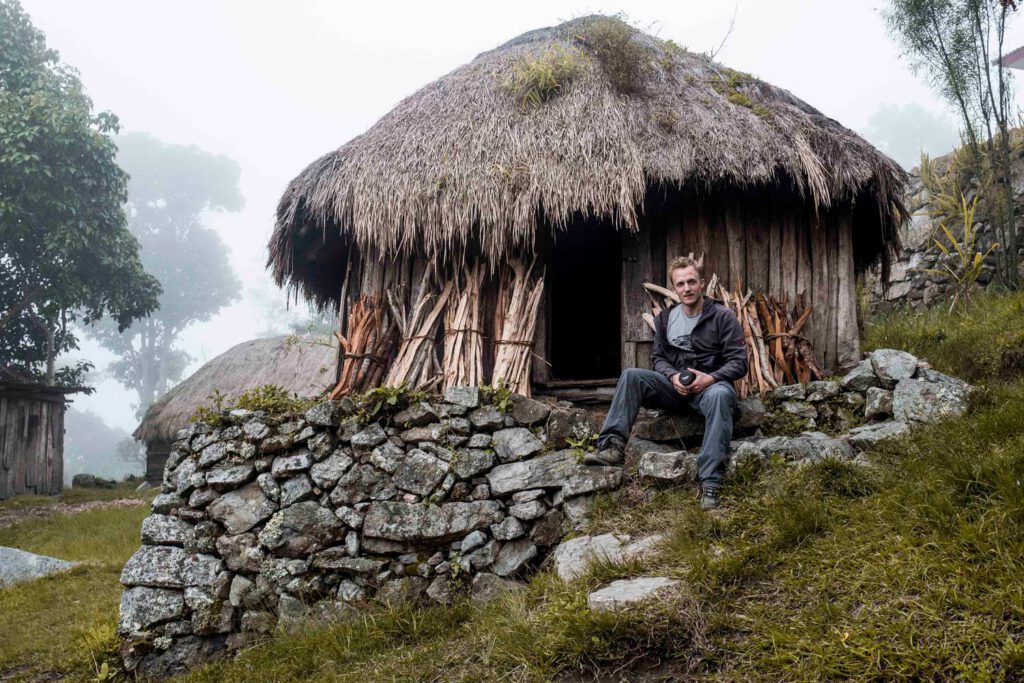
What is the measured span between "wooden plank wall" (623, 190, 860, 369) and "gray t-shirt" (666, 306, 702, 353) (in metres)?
0.98

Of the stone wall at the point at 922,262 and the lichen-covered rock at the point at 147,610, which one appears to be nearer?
the lichen-covered rock at the point at 147,610

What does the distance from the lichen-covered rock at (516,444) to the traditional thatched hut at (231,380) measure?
10.2 metres

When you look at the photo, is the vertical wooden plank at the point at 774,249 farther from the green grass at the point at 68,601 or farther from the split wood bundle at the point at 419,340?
the green grass at the point at 68,601

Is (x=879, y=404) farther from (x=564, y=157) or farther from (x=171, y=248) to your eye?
(x=171, y=248)

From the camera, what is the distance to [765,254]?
5.96 meters

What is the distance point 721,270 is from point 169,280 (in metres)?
42.8

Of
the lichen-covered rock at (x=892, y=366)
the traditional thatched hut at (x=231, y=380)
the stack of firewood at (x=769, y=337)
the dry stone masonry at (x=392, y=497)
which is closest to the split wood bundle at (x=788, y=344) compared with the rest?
the stack of firewood at (x=769, y=337)

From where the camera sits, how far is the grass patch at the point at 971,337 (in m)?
6.61

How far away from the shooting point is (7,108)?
1350 cm

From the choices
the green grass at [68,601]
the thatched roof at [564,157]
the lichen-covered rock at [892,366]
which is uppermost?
the thatched roof at [564,157]

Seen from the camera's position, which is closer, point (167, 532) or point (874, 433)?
point (874, 433)

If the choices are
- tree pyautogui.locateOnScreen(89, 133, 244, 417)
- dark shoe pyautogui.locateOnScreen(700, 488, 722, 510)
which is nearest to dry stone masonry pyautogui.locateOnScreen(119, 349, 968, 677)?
dark shoe pyautogui.locateOnScreen(700, 488, 722, 510)

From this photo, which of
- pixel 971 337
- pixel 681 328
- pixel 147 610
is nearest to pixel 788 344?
pixel 681 328

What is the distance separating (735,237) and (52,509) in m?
12.1
